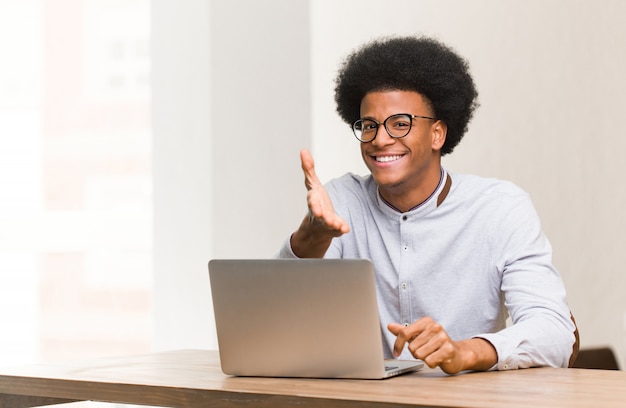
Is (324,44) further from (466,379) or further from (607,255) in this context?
(466,379)

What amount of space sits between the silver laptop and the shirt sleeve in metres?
0.21

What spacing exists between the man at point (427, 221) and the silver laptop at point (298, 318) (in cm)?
31

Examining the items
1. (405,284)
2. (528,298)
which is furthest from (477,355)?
(405,284)

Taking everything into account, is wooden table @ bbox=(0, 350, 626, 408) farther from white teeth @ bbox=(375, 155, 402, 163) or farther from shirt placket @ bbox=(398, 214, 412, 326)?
white teeth @ bbox=(375, 155, 402, 163)

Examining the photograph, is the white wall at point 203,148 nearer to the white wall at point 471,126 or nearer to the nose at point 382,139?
the white wall at point 471,126

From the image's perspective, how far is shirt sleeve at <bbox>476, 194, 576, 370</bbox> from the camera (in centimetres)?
178

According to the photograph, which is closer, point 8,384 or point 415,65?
point 8,384

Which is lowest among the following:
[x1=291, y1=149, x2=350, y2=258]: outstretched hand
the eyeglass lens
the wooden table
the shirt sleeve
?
the wooden table

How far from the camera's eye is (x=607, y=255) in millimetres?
4445

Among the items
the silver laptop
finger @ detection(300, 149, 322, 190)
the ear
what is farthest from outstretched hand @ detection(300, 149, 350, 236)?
the ear

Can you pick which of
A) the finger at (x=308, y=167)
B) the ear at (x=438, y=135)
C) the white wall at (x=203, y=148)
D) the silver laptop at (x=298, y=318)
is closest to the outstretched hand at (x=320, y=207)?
the finger at (x=308, y=167)

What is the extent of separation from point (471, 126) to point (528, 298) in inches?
85.4

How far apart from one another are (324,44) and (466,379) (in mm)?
2202

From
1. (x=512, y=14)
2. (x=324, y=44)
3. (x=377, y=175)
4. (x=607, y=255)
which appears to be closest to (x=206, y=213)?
(x=324, y=44)
